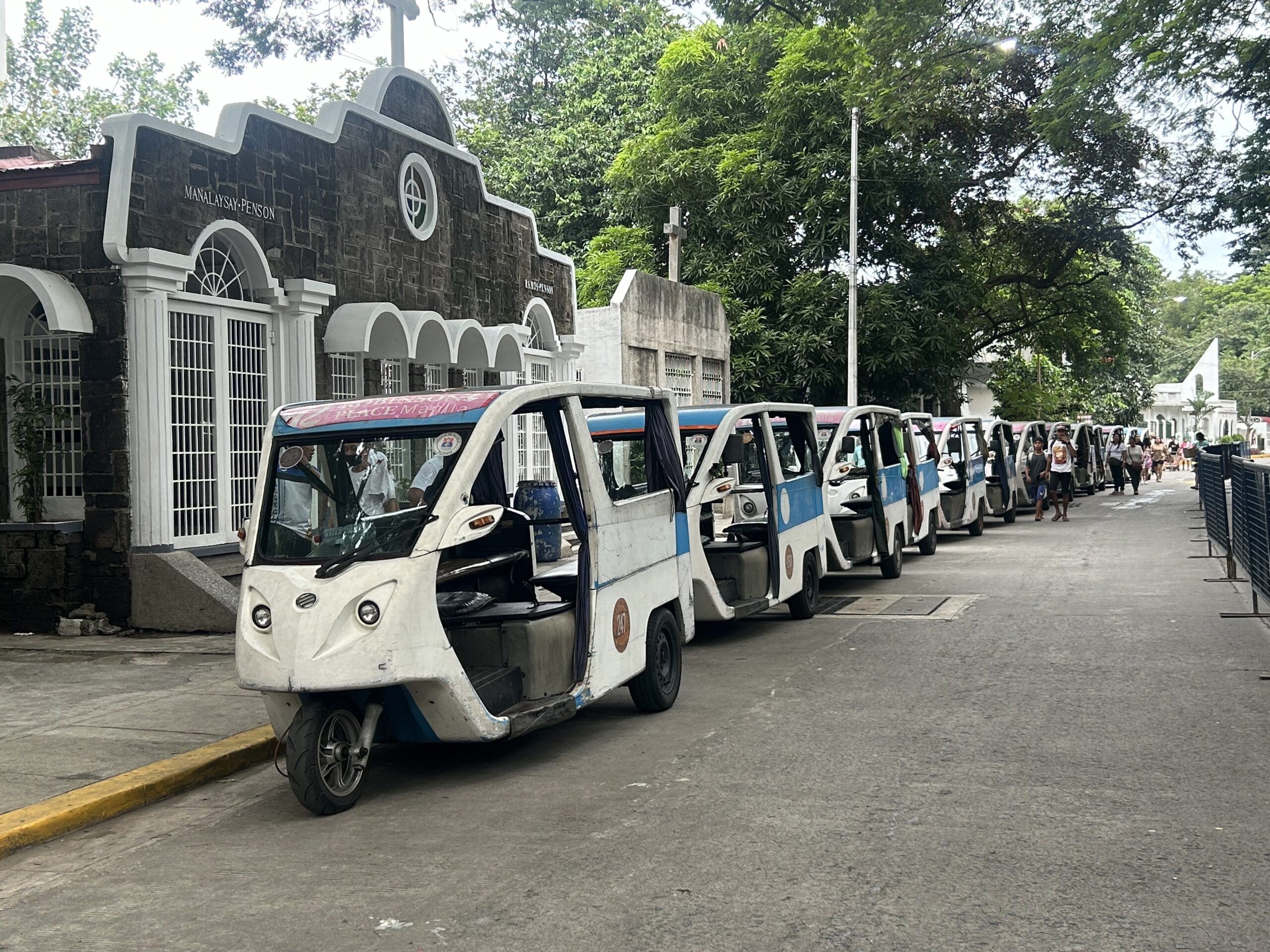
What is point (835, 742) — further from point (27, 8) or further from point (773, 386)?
point (27, 8)

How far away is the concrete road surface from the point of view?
4.41 m

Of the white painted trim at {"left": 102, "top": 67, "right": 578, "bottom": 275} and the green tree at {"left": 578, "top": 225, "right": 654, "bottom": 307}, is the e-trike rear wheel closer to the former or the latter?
the white painted trim at {"left": 102, "top": 67, "right": 578, "bottom": 275}

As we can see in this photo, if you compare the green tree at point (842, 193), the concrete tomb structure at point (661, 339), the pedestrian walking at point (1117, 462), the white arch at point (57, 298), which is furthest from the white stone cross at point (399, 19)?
the pedestrian walking at point (1117, 462)

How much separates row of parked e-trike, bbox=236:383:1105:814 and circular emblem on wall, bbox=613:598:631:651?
0.04 feet

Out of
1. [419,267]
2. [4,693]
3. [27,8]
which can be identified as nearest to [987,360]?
[27,8]

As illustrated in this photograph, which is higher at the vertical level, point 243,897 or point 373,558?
point 373,558

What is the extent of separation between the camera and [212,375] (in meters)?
12.2

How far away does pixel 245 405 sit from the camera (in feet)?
41.8

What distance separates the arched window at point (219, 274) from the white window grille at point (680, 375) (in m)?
12.5

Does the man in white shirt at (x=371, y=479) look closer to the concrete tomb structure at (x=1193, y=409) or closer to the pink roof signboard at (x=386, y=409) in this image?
the pink roof signboard at (x=386, y=409)

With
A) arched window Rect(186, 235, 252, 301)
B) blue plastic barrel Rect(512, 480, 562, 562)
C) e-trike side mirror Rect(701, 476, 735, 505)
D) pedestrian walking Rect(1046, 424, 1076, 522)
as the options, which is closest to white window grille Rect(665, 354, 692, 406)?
pedestrian walking Rect(1046, 424, 1076, 522)

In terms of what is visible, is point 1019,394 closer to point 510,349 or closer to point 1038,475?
point 1038,475

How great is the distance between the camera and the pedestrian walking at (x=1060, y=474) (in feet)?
80.2

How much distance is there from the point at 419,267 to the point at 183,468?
4.84m
